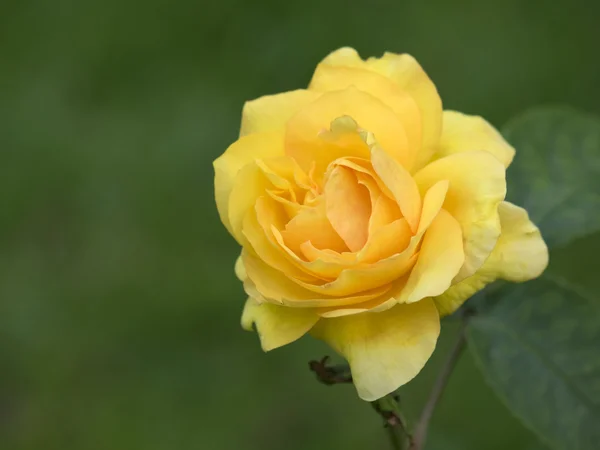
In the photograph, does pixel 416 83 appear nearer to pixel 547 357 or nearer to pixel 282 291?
pixel 282 291

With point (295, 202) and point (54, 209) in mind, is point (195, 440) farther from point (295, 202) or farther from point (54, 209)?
point (295, 202)

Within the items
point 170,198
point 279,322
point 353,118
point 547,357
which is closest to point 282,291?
point 279,322

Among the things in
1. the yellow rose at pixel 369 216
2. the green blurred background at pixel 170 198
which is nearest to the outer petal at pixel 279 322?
the yellow rose at pixel 369 216

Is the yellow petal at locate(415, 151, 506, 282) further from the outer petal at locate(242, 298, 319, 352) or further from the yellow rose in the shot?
the outer petal at locate(242, 298, 319, 352)

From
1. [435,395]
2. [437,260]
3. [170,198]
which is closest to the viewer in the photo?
[437,260]

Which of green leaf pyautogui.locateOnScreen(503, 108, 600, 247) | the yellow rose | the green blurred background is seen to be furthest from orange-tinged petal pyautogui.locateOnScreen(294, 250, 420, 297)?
the green blurred background

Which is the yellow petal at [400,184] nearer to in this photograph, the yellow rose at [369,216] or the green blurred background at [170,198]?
the yellow rose at [369,216]

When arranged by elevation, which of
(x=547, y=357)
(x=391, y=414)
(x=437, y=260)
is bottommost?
(x=547, y=357)
